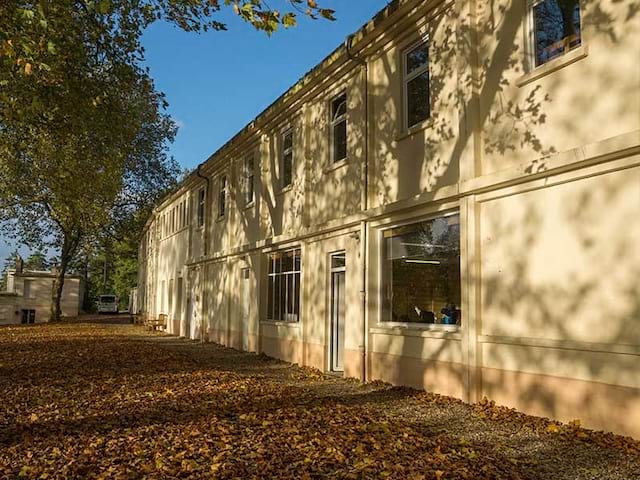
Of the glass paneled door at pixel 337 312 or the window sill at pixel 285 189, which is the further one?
the window sill at pixel 285 189

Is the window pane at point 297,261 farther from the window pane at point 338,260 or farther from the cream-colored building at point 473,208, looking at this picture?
the window pane at point 338,260

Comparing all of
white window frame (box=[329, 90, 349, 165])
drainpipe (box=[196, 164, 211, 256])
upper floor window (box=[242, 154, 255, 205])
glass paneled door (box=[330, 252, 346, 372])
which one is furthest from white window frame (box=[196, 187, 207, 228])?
glass paneled door (box=[330, 252, 346, 372])

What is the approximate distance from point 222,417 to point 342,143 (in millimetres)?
7395

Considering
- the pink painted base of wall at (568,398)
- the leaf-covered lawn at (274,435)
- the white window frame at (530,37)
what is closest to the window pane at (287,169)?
the leaf-covered lawn at (274,435)

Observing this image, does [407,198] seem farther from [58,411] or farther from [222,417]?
[58,411]

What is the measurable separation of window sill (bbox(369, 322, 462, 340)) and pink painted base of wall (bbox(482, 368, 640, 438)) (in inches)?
34.5

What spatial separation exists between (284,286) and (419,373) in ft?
21.7

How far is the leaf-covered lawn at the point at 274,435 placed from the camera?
18.3 ft

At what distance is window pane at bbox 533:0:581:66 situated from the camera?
25.0 feet

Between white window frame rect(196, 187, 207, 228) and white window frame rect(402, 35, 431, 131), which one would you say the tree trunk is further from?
white window frame rect(402, 35, 431, 131)

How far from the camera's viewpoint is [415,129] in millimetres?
10617

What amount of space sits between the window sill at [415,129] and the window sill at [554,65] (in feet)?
6.95

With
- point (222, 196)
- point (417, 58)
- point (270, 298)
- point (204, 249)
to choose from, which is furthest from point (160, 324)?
point (417, 58)

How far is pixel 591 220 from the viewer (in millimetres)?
7059
